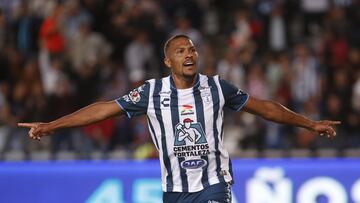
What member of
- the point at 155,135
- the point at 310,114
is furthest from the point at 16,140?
the point at 155,135

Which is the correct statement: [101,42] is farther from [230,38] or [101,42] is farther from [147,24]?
[230,38]

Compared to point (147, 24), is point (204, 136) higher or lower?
lower

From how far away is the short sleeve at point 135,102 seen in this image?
768 centimetres

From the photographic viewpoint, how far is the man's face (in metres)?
7.57

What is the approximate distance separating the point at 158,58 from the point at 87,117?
7.40 metres

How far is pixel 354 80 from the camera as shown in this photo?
1357 cm

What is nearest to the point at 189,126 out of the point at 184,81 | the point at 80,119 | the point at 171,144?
the point at 171,144

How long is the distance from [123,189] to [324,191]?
2096 millimetres

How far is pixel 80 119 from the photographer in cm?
761

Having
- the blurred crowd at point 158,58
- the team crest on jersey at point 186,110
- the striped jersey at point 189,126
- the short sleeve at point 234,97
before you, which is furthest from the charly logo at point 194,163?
the blurred crowd at point 158,58

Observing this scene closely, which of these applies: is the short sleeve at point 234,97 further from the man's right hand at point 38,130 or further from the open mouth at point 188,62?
the man's right hand at point 38,130

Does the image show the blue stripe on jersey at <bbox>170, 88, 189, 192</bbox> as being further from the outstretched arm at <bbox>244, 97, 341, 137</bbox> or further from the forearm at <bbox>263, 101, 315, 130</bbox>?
the forearm at <bbox>263, 101, 315, 130</bbox>

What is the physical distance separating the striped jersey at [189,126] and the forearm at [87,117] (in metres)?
0.10

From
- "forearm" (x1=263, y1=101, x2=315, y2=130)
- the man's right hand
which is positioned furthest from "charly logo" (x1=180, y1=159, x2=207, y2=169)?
the man's right hand
